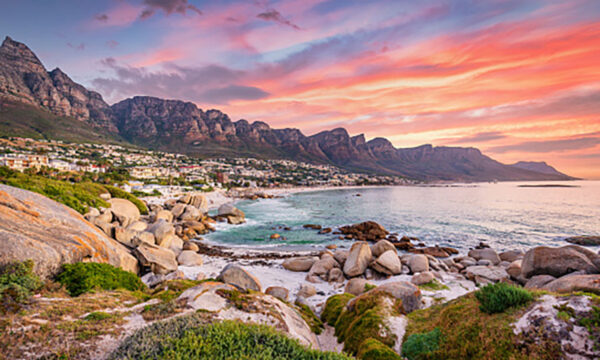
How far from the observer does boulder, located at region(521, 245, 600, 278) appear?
1277 cm

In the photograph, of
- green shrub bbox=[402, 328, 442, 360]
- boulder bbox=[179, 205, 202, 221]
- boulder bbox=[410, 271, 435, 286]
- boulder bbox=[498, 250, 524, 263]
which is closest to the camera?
green shrub bbox=[402, 328, 442, 360]

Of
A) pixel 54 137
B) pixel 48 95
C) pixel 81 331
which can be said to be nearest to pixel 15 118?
pixel 54 137

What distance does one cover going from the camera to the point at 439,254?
24.1 m

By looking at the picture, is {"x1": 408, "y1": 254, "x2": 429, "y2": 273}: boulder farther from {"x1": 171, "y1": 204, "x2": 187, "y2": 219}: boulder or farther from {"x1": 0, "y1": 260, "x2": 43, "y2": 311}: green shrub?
{"x1": 171, "y1": 204, "x2": 187, "y2": 219}: boulder

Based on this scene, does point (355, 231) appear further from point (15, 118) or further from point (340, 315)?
point (15, 118)

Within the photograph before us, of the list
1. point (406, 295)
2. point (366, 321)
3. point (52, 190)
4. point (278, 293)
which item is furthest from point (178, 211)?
point (366, 321)

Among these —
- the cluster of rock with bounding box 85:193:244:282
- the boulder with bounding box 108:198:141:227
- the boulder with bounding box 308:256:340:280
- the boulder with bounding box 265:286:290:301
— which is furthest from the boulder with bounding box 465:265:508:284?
the boulder with bounding box 108:198:141:227

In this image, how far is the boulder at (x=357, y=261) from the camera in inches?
640

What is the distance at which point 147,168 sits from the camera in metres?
102

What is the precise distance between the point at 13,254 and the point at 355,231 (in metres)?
31.3

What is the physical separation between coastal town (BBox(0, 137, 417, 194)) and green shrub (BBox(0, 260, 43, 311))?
40.3m

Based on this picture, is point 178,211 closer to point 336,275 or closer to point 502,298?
point 336,275

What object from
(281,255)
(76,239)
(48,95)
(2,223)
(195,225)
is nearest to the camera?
(2,223)

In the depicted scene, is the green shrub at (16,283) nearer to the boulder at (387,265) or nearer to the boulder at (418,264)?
the boulder at (387,265)
